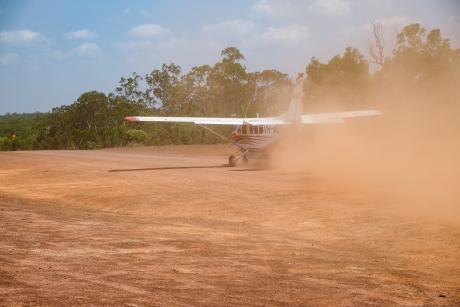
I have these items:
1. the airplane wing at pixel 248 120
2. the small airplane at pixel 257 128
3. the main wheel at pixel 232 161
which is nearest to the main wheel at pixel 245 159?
the small airplane at pixel 257 128

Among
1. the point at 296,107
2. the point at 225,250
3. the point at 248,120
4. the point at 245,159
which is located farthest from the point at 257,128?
the point at 225,250

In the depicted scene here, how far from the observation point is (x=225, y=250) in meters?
9.50

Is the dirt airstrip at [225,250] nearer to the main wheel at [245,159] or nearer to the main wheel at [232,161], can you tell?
the main wheel at [232,161]

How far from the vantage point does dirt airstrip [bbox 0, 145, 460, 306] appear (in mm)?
6738

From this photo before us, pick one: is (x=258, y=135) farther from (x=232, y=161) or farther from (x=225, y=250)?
(x=225, y=250)

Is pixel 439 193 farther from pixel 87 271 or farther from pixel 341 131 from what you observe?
pixel 341 131

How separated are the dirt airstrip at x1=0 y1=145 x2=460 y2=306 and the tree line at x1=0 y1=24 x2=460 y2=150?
23.3 m

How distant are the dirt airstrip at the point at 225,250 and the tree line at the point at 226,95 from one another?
76.4ft

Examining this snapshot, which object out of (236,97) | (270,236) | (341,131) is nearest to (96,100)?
(236,97)

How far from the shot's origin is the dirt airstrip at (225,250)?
22.1ft

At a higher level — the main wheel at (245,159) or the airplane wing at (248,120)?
the airplane wing at (248,120)

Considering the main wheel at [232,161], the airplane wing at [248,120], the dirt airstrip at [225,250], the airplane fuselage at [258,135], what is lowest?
the dirt airstrip at [225,250]

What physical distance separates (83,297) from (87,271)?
4.28 feet

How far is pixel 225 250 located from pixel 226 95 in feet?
277
